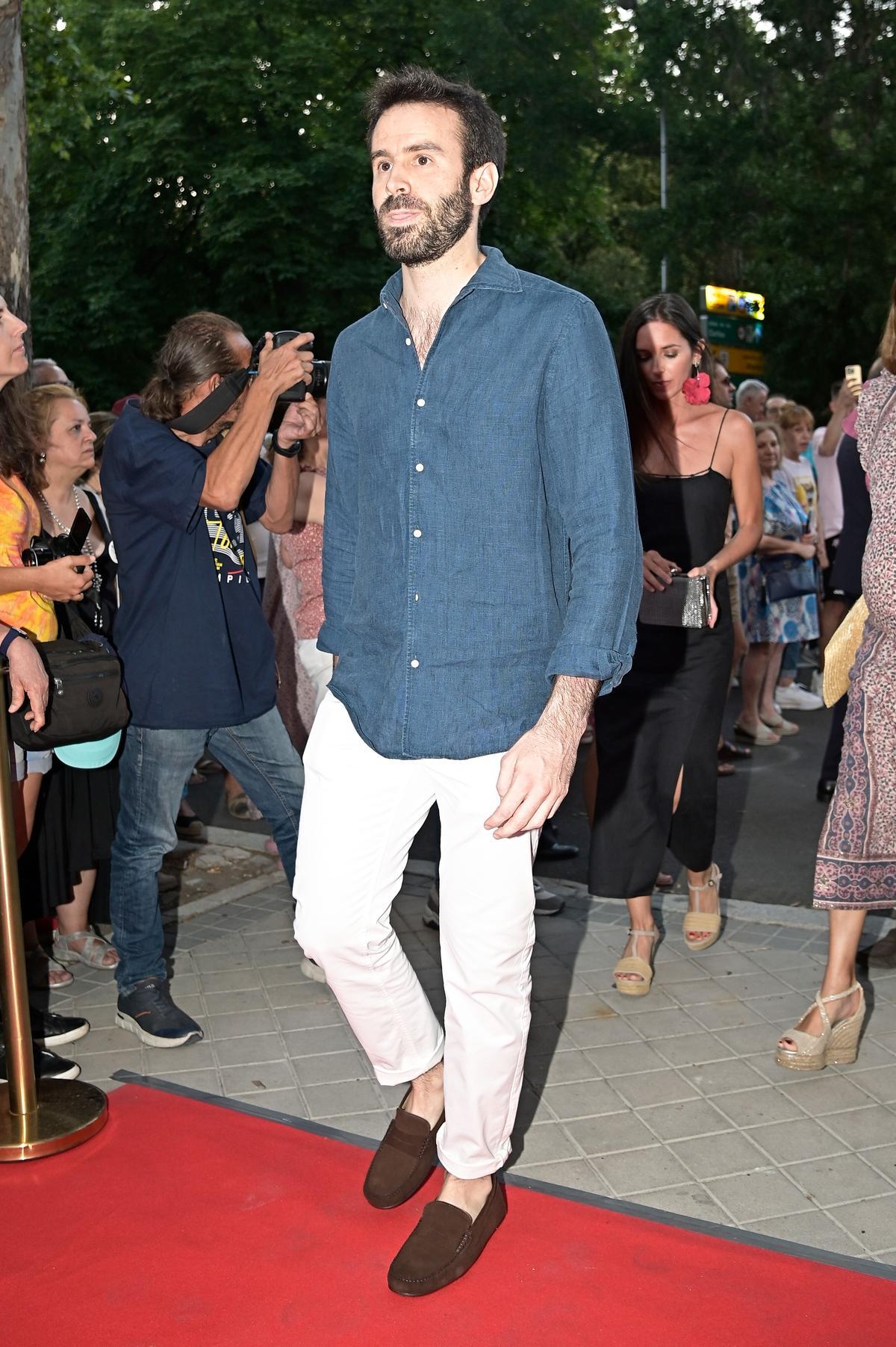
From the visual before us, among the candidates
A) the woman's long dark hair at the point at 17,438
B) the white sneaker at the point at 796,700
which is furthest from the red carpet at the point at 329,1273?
the white sneaker at the point at 796,700

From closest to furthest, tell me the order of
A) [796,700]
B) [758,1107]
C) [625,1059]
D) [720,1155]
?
1. [720,1155]
2. [758,1107]
3. [625,1059]
4. [796,700]

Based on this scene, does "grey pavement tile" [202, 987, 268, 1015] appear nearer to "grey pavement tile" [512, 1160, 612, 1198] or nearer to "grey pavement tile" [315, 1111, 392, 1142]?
"grey pavement tile" [315, 1111, 392, 1142]

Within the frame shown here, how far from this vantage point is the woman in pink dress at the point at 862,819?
14.1ft

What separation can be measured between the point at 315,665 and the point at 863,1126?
9.24 ft

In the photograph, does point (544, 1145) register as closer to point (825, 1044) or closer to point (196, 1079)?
point (825, 1044)

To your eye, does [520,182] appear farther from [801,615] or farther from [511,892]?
[511,892]

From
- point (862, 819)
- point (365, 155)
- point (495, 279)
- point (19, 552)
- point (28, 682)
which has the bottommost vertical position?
point (862, 819)

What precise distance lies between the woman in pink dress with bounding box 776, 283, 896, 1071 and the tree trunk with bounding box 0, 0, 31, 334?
332 cm

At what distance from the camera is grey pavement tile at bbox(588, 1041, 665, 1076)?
4348 millimetres

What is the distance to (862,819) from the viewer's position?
4.39m

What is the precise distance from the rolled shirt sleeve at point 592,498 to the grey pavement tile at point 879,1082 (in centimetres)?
191

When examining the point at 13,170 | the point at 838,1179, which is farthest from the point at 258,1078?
the point at 13,170

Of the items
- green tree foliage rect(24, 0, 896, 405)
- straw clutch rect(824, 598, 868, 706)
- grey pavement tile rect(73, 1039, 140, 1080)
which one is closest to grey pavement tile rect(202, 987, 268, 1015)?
grey pavement tile rect(73, 1039, 140, 1080)

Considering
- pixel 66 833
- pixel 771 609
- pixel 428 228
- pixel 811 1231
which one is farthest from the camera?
pixel 771 609
